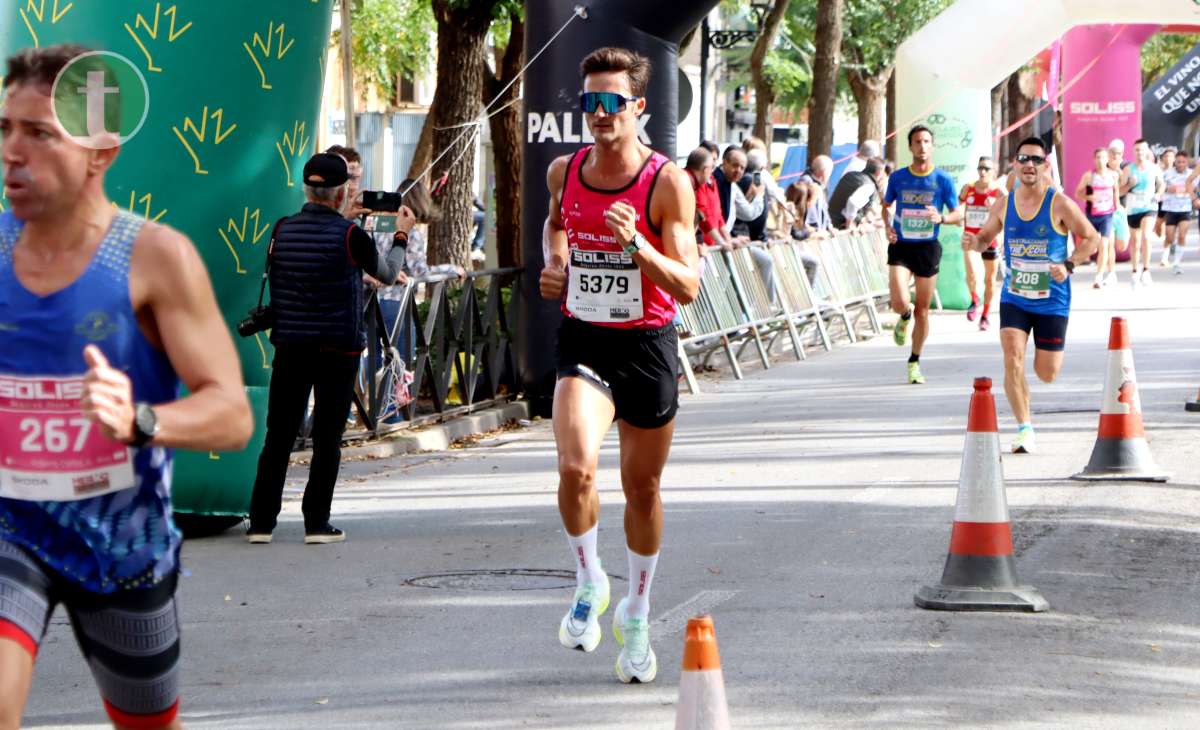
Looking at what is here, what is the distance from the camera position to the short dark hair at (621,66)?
21.1ft

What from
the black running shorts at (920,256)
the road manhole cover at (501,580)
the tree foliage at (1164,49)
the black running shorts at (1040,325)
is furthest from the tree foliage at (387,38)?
the tree foliage at (1164,49)

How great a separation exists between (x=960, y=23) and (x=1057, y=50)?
17517 millimetres

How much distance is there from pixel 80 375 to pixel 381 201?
6.45 m

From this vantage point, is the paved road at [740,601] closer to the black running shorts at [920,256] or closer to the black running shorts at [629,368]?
the black running shorts at [629,368]

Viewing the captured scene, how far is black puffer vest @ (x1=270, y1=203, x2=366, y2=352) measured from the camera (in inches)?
361

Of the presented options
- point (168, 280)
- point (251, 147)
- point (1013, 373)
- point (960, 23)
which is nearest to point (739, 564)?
point (251, 147)

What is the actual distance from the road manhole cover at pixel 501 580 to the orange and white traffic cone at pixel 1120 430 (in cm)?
384

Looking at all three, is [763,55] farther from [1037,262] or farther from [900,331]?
[1037,262]

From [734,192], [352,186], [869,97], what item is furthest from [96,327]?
[869,97]

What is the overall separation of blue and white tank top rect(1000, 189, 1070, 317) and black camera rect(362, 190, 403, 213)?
12.9 feet

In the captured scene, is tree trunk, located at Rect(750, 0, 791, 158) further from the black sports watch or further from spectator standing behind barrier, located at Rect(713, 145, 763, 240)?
the black sports watch

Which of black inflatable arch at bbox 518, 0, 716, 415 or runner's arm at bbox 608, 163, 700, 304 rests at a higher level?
black inflatable arch at bbox 518, 0, 716, 415

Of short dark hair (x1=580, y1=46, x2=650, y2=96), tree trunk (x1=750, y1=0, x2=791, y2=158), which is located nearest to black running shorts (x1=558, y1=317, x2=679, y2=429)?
short dark hair (x1=580, y1=46, x2=650, y2=96)

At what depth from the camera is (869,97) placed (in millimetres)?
46156
